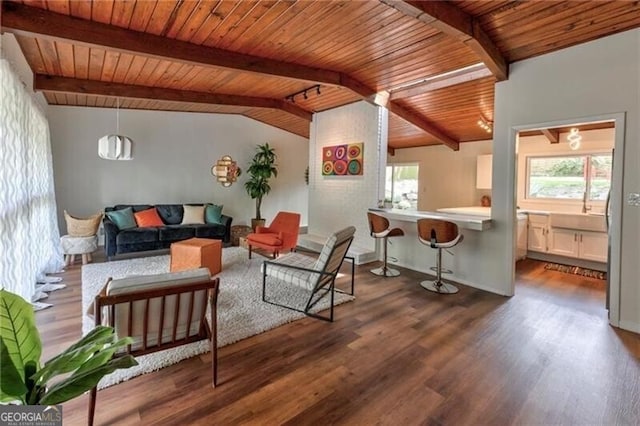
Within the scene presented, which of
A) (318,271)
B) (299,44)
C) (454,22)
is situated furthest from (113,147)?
(454,22)

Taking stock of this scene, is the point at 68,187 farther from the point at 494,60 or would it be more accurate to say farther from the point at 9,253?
the point at 494,60

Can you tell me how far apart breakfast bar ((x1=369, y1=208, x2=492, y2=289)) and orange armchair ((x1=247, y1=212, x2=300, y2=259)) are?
1.43 metres

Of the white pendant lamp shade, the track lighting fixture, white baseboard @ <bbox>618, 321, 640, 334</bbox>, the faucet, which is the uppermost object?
the track lighting fixture

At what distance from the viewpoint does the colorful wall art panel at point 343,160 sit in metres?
5.95

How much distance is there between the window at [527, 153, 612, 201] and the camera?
5.27m

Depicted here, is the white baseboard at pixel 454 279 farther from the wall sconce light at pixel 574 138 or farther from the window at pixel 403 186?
the window at pixel 403 186

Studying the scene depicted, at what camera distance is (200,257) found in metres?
4.22

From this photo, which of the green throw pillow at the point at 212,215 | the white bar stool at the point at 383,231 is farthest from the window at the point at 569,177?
the green throw pillow at the point at 212,215

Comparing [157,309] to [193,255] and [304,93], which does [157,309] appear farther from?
[304,93]

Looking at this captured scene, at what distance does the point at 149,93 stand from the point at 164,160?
6.21 feet

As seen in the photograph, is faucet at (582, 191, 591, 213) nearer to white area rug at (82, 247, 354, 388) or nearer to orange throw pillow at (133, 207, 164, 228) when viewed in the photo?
white area rug at (82, 247, 354, 388)

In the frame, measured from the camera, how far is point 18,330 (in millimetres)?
1184

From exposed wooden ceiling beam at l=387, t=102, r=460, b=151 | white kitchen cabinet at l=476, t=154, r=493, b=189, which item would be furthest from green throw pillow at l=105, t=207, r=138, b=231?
white kitchen cabinet at l=476, t=154, r=493, b=189

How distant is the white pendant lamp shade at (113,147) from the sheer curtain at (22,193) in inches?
44.7
